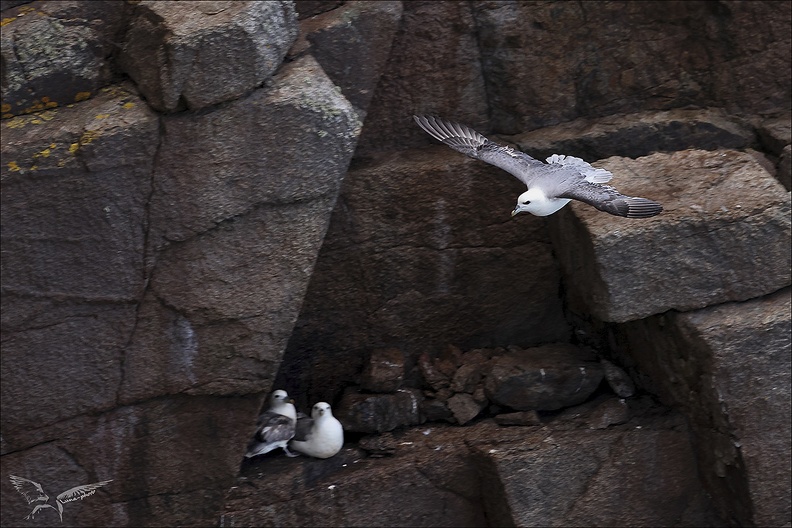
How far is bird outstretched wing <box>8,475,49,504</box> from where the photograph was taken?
422 cm

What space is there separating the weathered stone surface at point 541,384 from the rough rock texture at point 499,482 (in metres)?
0.14

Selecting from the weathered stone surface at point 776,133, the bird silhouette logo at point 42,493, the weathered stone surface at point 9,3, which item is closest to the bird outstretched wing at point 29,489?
the bird silhouette logo at point 42,493

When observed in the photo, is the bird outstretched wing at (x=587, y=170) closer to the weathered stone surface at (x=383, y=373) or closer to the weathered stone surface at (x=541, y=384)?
the weathered stone surface at (x=541, y=384)

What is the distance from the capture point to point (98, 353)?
418cm

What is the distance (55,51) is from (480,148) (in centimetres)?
183

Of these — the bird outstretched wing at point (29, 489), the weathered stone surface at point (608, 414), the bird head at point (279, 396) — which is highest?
the weathered stone surface at point (608, 414)

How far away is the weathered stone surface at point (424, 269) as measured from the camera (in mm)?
4879

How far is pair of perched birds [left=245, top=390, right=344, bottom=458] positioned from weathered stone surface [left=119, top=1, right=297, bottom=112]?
4.95 feet

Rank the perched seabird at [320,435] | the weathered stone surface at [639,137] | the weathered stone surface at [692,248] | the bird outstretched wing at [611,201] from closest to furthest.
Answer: the bird outstretched wing at [611,201]
the weathered stone surface at [692,248]
the perched seabird at [320,435]
the weathered stone surface at [639,137]

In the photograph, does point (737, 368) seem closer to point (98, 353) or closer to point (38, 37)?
point (98, 353)

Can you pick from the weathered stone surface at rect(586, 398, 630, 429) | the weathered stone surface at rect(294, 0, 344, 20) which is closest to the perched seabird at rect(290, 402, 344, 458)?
the weathered stone surface at rect(586, 398, 630, 429)

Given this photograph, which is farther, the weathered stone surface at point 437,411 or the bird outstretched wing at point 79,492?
the weathered stone surface at point 437,411

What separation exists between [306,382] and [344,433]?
394 mm

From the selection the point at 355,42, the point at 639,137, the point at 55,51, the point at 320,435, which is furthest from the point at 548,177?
the point at 55,51
